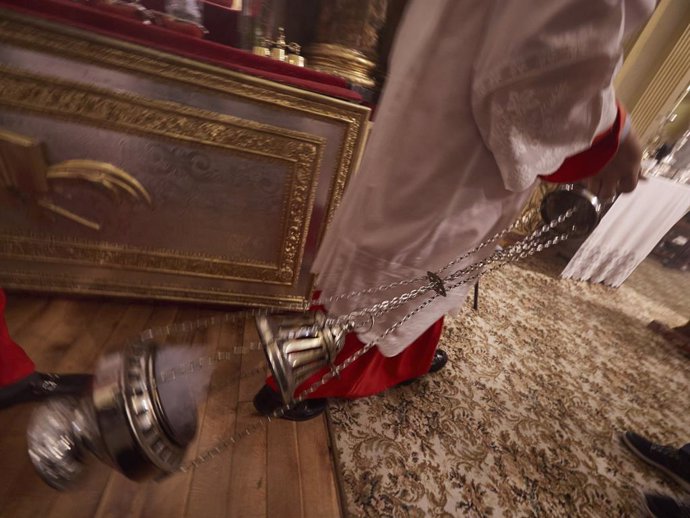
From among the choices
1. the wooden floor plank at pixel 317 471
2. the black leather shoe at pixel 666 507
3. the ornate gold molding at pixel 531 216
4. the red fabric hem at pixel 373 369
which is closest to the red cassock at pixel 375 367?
the red fabric hem at pixel 373 369

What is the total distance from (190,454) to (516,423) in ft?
3.48

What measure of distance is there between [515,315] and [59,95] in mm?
2024

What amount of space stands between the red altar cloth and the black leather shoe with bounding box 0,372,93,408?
814 mm

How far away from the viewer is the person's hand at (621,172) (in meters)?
0.51

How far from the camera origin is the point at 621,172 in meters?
0.54

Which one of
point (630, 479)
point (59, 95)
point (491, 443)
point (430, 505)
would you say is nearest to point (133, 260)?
point (59, 95)

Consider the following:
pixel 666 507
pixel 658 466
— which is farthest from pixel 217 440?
pixel 658 466

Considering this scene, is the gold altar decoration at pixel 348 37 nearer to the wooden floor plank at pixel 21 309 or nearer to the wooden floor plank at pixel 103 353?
the wooden floor plank at pixel 103 353

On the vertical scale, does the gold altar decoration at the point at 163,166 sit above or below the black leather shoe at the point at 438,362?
above

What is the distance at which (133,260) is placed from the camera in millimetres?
952

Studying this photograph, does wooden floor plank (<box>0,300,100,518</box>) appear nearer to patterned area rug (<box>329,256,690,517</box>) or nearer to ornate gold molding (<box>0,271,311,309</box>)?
ornate gold molding (<box>0,271,311,309</box>)

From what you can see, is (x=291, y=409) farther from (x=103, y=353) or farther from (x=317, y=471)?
(x=103, y=353)

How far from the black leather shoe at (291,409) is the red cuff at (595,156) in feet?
2.67

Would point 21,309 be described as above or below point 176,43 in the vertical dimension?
below
